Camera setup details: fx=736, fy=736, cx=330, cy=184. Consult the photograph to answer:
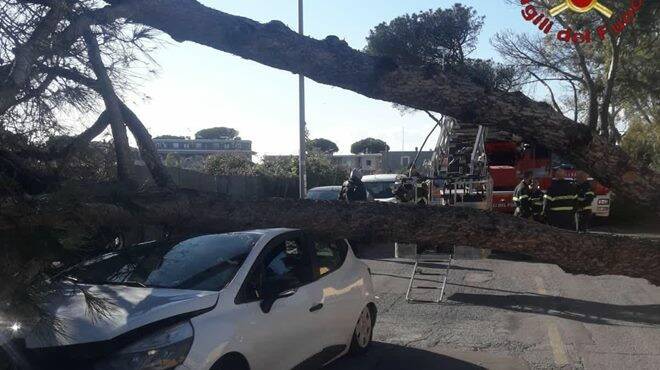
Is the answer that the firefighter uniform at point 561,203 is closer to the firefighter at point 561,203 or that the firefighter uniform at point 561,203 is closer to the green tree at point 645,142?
the firefighter at point 561,203

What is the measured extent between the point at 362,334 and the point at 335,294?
90 cm

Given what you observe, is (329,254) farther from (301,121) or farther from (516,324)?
(301,121)

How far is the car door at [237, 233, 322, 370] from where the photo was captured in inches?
214

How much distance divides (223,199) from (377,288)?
663 centimetres

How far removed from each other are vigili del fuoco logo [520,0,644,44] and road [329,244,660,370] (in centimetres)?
1049

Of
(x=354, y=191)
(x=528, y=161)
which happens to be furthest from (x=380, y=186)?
(x=354, y=191)

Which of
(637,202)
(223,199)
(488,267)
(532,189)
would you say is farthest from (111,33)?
(532,189)

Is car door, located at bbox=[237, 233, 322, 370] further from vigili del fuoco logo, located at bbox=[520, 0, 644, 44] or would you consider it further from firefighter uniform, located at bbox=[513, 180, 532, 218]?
vigili del fuoco logo, located at bbox=[520, 0, 644, 44]

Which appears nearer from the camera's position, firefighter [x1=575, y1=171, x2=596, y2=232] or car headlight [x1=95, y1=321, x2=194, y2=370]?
car headlight [x1=95, y1=321, x2=194, y2=370]

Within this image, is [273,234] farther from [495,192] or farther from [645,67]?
[645,67]

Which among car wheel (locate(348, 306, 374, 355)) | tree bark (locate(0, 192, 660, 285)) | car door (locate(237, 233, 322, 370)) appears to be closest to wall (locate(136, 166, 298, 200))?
car wheel (locate(348, 306, 374, 355))

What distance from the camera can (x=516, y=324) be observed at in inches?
364

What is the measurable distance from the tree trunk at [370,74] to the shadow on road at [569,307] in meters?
5.07

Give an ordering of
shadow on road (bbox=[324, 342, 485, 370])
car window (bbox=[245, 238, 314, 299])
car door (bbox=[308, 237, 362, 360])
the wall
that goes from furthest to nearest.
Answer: the wall
shadow on road (bbox=[324, 342, 485, 370])
car door (bbox=[308, 237, 362, 360])
car window (bbox=[245, 238, 314, 299])
